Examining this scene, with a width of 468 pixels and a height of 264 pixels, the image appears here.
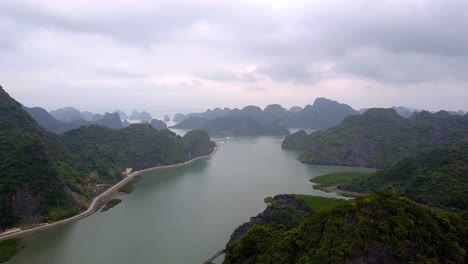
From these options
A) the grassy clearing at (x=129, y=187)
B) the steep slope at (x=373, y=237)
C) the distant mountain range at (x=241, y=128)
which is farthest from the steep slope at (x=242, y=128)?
the steep slope at (x=373, y=237)

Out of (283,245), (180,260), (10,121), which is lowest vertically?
(180,260)

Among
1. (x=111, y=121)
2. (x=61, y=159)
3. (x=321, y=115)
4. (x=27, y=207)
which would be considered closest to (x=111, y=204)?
(x=27, y=207)

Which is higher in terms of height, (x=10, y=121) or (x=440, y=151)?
(x=10, y=121)

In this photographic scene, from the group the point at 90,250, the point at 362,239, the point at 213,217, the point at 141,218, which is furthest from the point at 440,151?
the point at 90,250

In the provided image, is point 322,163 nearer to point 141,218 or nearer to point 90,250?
point 141,218

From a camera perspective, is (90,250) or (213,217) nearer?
(90,250)

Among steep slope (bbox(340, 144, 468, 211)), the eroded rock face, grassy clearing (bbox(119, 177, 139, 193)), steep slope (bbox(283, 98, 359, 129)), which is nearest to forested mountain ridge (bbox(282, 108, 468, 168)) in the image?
steep slope (bbox(340, 144, 468, 211))
